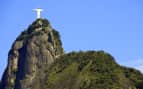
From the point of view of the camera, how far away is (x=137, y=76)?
170 m

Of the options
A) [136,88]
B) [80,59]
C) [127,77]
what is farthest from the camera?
[80,59]

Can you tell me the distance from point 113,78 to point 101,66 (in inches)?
463

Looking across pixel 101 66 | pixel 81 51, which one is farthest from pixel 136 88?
pixel 81 51

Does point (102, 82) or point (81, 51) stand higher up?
point (81, 51)

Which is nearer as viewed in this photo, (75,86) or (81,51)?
(75,86)

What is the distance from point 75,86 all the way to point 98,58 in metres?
20.6

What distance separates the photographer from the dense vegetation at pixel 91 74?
157500mm

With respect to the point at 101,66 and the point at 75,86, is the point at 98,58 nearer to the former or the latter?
the point at 101,66

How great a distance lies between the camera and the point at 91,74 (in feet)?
547

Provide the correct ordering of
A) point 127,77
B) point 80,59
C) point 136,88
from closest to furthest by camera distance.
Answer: point 136,88, point 127,77, point 80,59

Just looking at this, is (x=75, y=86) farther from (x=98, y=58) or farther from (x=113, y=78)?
(x=98, y=58)

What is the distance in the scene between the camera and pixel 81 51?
18762 centimetres

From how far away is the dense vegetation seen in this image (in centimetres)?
15750

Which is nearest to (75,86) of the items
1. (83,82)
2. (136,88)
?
(83,82)
